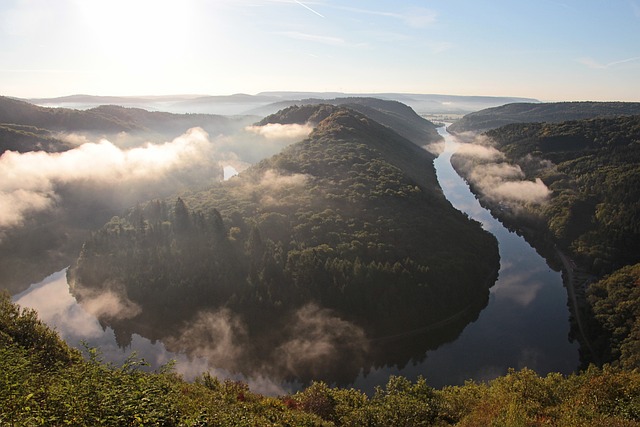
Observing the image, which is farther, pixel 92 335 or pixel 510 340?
pixel 92 335

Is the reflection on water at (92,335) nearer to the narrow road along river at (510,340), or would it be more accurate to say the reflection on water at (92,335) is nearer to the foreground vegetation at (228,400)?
the foreground vegetation at (228,400)

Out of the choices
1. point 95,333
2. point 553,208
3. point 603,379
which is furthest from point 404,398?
point 553,208

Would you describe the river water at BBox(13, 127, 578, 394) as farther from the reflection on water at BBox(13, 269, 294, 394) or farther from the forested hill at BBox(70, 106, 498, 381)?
the forested hill at BBox(70, 106, 498, 381)

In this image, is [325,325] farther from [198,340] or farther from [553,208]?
[553,208]

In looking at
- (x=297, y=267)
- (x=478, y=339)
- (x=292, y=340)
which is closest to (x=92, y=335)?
(x=292, y=340)

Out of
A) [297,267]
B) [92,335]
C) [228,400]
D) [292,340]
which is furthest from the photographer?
[297,267]

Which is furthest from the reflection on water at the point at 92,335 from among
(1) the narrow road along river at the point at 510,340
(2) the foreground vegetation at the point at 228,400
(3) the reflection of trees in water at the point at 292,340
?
(1) the narrow road along river at the point at 510,340

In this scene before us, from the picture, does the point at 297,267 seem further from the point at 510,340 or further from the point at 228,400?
the point at 510,340

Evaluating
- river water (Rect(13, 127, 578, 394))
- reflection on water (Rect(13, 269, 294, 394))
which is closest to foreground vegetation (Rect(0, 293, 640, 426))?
reflection on water (Rect(13, 269, 294, 394))
